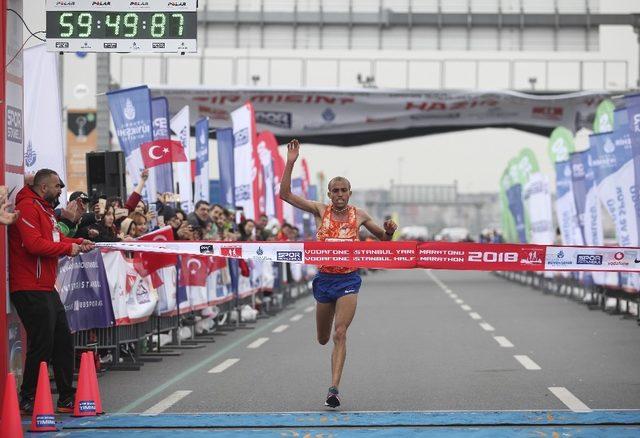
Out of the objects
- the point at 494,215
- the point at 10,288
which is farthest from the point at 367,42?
the point at 494,215

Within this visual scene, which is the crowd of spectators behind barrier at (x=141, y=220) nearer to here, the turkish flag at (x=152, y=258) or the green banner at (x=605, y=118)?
the turkish flag at (x=152, y=258)

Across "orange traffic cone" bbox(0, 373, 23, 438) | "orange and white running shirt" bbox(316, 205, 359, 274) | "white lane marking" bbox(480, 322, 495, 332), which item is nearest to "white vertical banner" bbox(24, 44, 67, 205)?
"orange and white running shirt" bbox(316, 205, 359, 274)

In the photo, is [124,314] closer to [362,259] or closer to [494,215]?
[362,259]

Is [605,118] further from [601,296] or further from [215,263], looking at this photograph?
[215,263]

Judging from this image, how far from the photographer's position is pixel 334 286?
979 cm

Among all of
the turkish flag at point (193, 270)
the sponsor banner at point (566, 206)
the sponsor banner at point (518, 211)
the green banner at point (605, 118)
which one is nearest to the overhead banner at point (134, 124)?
the turkish flag at point (193, 270)

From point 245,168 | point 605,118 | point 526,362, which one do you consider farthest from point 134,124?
point 605,118

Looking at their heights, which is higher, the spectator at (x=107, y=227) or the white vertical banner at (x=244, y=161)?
the white vertical banner at (x=244, y=161)

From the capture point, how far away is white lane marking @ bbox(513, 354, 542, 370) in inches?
500

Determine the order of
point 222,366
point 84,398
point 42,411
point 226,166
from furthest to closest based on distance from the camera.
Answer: point 226,166 < point 222,366 < point 84,398 < point 42,411

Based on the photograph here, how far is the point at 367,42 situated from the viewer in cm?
3888

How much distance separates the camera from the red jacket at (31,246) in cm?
908

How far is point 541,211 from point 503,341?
17634 millimetres

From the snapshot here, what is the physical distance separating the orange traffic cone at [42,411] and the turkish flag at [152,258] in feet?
15.4
